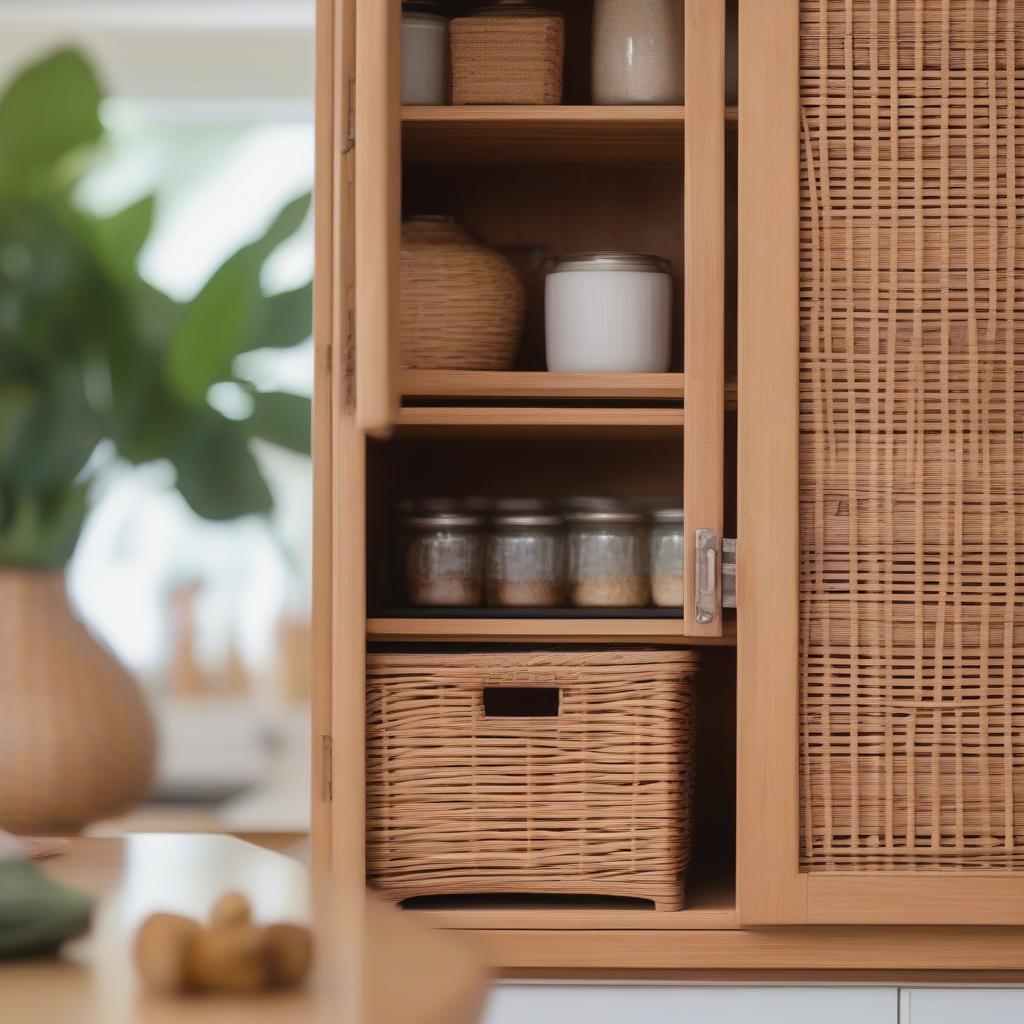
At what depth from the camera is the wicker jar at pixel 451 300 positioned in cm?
158

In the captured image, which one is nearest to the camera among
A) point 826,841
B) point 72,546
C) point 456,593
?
point 826,841

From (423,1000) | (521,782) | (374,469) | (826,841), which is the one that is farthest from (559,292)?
(423,1000)

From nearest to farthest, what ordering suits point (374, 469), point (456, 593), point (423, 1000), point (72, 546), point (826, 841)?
point (423, 1000) < point (826, 841) < point (456, 593) < point (374, 469) < point (72, 546)

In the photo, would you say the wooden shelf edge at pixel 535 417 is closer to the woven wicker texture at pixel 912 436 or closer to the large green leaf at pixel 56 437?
the woven wicker texture at pixel 912 436

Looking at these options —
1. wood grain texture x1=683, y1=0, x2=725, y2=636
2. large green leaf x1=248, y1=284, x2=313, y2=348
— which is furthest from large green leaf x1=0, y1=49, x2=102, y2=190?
wood grain texture x1=683, y1=0, x2=725, y2=636

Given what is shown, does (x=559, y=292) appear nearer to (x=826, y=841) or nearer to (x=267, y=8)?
(x=826, y=841)

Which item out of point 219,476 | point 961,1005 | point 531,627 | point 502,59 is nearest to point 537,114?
point 502,59

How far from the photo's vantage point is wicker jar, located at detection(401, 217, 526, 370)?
1580 millimetres

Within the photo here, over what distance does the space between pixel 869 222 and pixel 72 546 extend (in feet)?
4.90

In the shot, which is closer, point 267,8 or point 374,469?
point 374,469

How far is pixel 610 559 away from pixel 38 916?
98 centimetres

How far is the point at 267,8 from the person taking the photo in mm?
2395

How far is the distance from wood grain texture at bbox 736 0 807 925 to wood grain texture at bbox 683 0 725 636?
0.08 ft

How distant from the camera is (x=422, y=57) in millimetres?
1601
